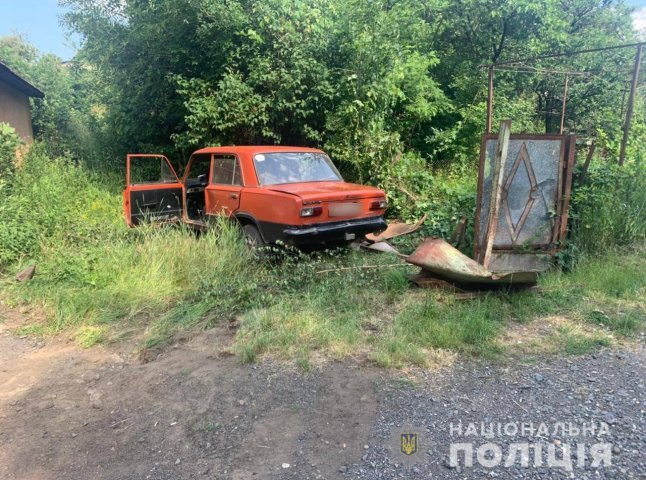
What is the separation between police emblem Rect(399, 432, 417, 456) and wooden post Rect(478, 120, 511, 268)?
9.59 feet

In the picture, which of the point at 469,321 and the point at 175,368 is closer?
the point at 175,368

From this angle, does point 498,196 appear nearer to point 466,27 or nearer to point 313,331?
→ point 313,331

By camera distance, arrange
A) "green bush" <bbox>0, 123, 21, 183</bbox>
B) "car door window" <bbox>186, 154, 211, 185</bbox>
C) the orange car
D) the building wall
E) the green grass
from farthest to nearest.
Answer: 1. the building wall
2. "green bush" <bbox>0, 123, 21, 183</bbox>
3. "car door window" <bbox>186, 154, 211, 185</bbox>
4. the orange car
5. the green grass

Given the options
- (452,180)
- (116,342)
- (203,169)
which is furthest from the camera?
(452,180)

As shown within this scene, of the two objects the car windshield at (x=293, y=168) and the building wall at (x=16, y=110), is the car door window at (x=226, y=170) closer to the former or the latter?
the car windshield at (x=293, y=168)

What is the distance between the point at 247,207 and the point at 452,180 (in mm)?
5616

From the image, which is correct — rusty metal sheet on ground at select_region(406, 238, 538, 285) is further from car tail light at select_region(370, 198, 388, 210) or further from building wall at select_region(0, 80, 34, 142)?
building wall at select_region(0, 80, 34, 142)

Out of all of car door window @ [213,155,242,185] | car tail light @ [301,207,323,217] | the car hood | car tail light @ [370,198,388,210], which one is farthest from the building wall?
car tail light @ [370,198,388,210]

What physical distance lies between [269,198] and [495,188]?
Result: 2.69 m

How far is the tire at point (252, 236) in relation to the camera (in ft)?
20.1

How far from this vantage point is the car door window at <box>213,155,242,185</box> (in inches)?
259

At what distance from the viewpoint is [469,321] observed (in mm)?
4277

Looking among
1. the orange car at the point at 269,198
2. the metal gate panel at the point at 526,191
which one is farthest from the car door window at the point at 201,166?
the metal gate panel at the point at 526,191

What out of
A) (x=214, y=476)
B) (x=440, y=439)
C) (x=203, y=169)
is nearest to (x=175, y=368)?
(x=214, y=476)
